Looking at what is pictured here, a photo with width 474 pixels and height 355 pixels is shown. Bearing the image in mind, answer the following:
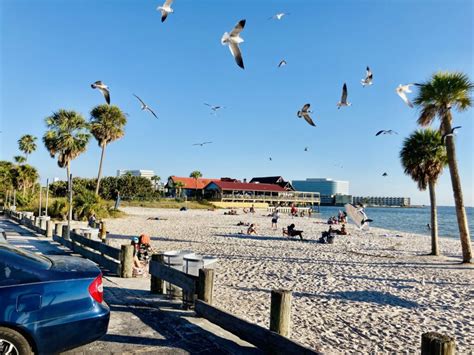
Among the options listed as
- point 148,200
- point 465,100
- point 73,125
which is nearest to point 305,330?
point 465,100

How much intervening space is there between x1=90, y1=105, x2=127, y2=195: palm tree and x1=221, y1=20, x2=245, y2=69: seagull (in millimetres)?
34346

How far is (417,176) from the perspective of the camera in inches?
710

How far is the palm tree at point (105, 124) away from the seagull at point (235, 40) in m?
34.3

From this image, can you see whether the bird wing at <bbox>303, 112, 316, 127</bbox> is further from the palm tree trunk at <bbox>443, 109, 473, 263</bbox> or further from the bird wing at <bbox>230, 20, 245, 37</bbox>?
the palm tree trunk at <bbox>443, 109, 473, 263</bbox>

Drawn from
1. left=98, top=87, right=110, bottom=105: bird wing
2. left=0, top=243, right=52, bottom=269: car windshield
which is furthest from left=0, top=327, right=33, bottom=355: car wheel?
left=98, top=87, right=110, bottom=105: bird wing

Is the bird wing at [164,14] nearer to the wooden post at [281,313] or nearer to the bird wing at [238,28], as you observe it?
the bird wing at [238,28]

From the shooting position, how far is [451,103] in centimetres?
1484

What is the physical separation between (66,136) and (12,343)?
31.9 metres

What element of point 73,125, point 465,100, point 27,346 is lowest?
point 27,346

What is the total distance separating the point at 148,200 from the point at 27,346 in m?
74.9

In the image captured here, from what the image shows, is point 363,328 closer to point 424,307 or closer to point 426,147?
point 424,307

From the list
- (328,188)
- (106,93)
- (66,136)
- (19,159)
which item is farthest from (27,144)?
(328,188)

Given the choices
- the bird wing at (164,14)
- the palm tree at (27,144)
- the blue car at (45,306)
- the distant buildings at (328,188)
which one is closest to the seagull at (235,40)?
the bird wing at (164,14)

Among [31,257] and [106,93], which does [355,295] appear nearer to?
[31,257]
